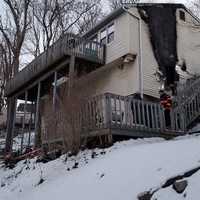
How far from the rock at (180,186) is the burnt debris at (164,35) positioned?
11.8 metres

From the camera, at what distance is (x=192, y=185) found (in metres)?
6.15

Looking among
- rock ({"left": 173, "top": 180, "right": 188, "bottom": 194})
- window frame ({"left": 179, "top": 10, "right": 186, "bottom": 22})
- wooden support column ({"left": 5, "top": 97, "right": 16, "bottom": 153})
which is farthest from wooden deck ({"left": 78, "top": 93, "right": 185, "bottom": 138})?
wooden support column ({"left": 5, "top": 97, "right": 16, "bottom": 153})

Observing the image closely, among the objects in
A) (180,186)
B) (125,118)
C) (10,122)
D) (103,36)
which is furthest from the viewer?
(10,122)

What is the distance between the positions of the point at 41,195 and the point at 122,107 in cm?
449

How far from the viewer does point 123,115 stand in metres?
12.3

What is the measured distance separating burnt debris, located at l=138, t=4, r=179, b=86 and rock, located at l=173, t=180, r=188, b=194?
38.8 ft

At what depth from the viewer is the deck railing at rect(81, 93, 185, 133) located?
11883 mm

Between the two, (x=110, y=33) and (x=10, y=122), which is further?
(x=10, y=122)

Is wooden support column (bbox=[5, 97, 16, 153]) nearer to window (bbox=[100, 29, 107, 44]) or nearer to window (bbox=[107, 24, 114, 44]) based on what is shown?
window (bbox=[100, 29, 107, 44])

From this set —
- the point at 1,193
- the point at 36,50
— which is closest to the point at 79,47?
the point at 1,193

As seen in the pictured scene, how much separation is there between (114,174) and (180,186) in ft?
7.07

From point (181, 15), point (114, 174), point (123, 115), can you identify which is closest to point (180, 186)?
point (114, 174)

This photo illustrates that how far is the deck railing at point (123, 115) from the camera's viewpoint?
468 inches

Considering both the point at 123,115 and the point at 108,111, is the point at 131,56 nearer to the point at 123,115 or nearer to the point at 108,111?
the point at 123,115
